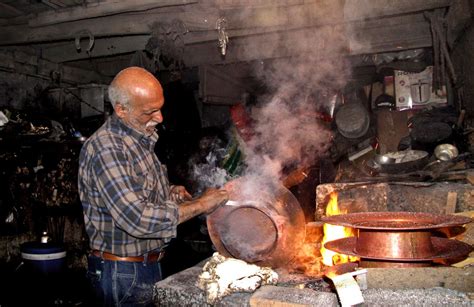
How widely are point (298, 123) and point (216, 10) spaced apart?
3.67m

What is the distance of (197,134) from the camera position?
29.3ft

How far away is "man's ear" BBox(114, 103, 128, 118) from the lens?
3.23m

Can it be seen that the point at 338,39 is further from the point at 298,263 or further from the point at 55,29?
the point at 55,29

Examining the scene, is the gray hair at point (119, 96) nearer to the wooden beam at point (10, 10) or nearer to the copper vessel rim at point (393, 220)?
the copper vessel rim at point (393, 220)

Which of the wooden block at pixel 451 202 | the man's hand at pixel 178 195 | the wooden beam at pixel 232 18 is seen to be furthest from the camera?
the wooden beam at pixel 232 18

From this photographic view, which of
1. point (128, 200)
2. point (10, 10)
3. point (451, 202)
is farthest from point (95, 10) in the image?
point (451, 202)

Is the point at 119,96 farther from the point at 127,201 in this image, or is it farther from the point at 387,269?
the point at 387,269

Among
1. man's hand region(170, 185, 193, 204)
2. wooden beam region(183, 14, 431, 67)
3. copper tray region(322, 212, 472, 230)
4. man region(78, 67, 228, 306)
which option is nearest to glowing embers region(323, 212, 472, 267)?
copper tray region(322, 212, 472, 230)

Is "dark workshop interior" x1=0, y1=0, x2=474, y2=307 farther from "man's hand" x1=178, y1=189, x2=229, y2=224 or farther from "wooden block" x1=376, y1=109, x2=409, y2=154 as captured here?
"man's hand" x1=178, y1=189, x2=229, y2=224

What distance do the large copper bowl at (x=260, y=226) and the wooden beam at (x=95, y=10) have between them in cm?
292

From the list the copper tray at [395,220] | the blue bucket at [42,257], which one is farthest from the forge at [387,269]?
the blue bucket at [42,257]

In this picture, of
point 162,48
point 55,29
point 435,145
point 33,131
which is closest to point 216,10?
point 162,48

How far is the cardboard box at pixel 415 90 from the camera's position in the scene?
8.05m

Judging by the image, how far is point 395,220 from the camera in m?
2.90
